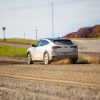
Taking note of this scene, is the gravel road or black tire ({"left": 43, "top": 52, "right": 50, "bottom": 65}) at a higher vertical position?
black tire ({"left": 43, "top": 52, "right": 50, "bottom": 65})

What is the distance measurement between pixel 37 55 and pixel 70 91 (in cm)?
1379

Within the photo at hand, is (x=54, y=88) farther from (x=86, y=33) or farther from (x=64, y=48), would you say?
(x=86, y=33)

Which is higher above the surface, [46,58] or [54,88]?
[46,58]

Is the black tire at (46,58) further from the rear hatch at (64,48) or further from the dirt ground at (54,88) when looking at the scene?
the dirt ground at (54,88)

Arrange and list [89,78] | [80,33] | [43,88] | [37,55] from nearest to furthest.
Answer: [43,88] < [89,78] < [37,55] < [80,33]

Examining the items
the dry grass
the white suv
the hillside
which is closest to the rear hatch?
the white suv

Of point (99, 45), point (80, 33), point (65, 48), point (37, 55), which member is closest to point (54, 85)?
point (65, 48)

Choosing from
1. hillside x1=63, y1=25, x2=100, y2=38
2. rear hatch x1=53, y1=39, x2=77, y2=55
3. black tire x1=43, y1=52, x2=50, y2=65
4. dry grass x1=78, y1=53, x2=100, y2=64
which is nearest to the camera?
rear hatch x1=53, y1=39, x2=77, y2=55

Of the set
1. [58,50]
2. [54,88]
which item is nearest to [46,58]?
[58,50]

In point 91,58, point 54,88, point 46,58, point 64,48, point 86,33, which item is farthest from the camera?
point 86,33

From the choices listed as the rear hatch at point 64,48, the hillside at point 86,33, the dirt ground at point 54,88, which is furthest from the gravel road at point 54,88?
the hillside at point 86,33

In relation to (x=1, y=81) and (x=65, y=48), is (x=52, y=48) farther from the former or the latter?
(x=1, y=81)

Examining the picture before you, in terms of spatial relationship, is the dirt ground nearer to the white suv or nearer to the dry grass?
the white suv

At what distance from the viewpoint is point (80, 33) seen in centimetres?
10838
